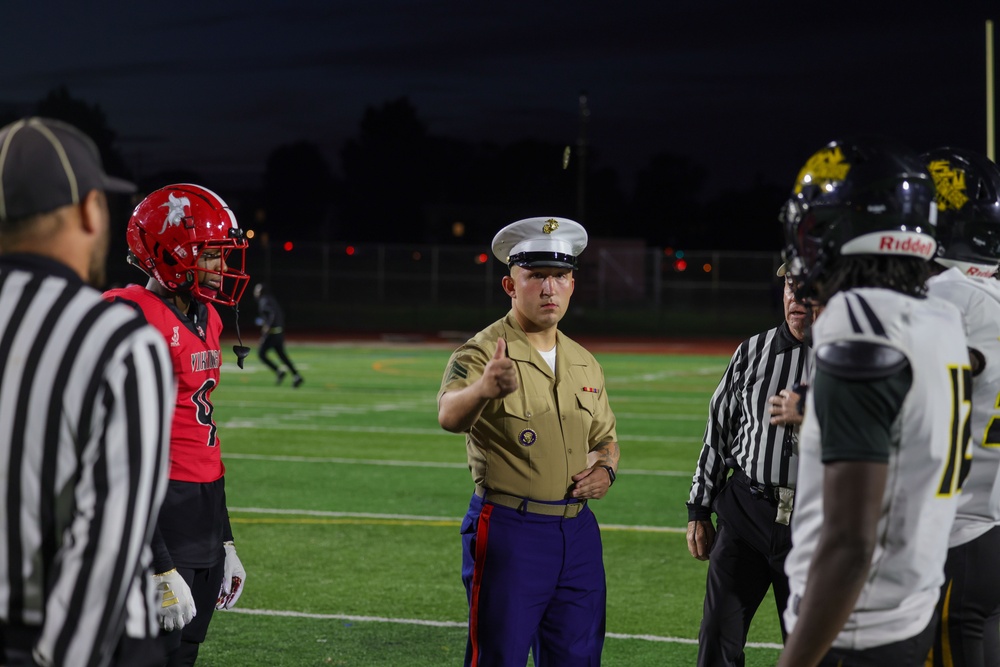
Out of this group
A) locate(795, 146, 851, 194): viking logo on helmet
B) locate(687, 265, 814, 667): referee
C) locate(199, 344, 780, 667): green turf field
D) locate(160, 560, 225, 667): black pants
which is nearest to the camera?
locate(795, 146, 851, 194): viking logo on helmet

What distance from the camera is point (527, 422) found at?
427cm

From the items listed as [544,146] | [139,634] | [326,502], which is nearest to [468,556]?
[139,634]

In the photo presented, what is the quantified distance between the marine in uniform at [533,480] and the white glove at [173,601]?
40.1 inches

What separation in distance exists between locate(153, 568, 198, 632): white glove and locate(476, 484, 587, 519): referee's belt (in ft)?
3.69

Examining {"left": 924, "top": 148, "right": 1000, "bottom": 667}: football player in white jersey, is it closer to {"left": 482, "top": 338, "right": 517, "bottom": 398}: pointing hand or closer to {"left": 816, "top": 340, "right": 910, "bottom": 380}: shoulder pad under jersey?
{"left": 816, "top": 340, "right": 910, "bottom": 380}: shoulder pad under jersey

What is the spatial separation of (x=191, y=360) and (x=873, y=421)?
8.53ft

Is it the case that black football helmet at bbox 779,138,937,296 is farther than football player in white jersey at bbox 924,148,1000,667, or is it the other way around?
football player in white jersey at bbox 924,148,1000,667

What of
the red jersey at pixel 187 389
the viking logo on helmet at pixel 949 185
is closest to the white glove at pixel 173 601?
the red jersey at pixel 187 389

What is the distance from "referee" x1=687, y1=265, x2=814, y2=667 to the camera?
433 centimetres

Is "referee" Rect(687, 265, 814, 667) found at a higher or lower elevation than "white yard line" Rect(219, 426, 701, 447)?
higher

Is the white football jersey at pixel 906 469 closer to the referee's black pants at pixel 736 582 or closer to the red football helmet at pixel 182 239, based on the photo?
the referee's black pants at pixel 736 582

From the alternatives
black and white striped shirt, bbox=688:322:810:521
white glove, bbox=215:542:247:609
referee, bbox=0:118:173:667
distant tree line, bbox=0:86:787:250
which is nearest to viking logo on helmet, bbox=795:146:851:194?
referee, bbox=0:118:173:667

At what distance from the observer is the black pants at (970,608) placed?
327cm

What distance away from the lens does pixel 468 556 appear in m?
4.27
